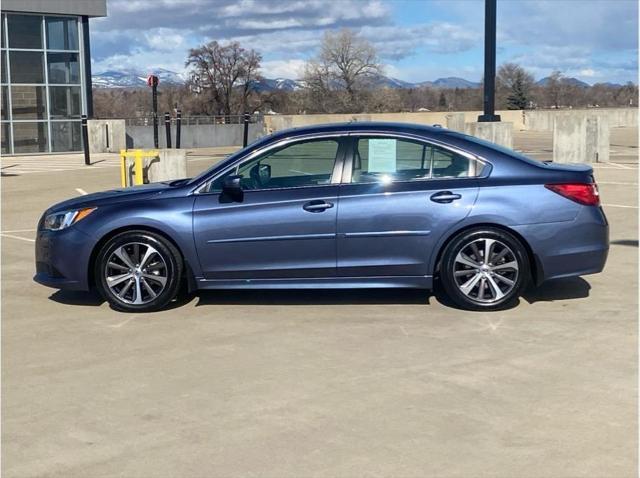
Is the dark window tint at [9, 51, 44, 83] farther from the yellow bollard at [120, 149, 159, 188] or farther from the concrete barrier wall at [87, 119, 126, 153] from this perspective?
the yellow bollard at [120, 149, 159, 188]

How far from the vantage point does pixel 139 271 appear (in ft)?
20.9

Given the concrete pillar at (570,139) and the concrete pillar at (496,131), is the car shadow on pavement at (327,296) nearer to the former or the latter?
the concrete pillar at (496,131)

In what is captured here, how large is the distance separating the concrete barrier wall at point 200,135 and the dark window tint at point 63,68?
18.3 ft

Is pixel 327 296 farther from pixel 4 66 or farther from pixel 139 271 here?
pixel 4 66

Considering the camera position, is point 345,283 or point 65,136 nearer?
point 345,283

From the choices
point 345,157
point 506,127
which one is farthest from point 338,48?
point 345,157

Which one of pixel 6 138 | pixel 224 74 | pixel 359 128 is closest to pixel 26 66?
pixel 6 138

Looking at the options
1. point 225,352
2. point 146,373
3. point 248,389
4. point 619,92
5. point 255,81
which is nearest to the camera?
point 248,389

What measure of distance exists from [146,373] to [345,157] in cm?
246

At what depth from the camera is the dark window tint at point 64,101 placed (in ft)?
104

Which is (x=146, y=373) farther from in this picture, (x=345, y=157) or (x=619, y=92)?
(x=619, y=92)

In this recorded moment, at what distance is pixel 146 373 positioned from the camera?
4.93 metres

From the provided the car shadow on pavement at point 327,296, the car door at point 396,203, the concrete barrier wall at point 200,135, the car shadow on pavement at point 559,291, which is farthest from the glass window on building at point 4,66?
the car shadow on pavement at point 559,291

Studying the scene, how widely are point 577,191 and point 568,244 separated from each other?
0.43 metres
